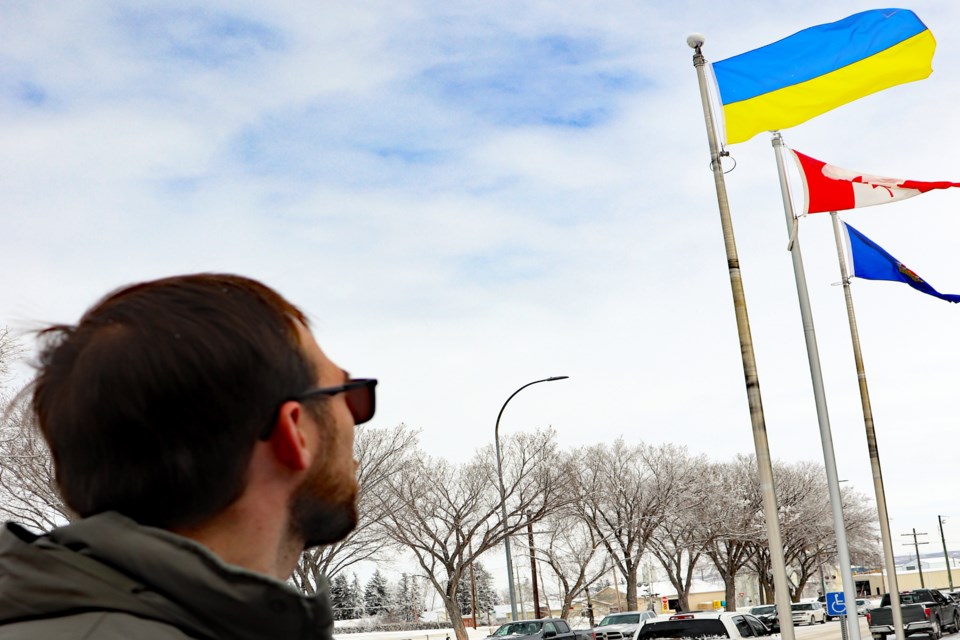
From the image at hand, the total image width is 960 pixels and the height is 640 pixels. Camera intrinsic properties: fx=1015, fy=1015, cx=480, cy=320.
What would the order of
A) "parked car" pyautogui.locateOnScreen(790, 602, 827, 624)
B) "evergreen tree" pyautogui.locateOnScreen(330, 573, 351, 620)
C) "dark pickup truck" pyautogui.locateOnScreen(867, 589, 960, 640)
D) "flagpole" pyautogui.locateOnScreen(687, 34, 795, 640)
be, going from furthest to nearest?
"evergreen tree" pyautogui.locateOnScreen(330, 573, 351, 620)
"parked car" pyautogui.locateOnScreen(790, 602, 827, 624)
"dark pickup truck" pyautogui.locateOnScreen(867, 589, 960, 640)
"flagpole" pyautogui.locateOnScreen(687, 34, 795, 640)

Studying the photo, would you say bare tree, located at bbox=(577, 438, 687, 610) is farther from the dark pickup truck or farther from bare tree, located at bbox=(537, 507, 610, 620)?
the dark pickup truck

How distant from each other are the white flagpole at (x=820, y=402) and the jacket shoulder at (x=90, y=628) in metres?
12.7

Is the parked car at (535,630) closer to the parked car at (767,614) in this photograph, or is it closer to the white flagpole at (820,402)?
the white flagpole at (820,402)

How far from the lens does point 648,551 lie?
197 feet

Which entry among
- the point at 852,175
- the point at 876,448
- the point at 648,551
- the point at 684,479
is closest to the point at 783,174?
the point at 852,175

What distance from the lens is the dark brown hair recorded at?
4.96 feet

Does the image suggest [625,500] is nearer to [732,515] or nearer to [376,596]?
[732,515]

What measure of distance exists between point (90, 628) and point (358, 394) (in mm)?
671

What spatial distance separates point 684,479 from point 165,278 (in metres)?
56.0

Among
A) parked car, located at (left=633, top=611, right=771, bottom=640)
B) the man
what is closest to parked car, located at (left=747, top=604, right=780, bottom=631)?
parked car, located at (left=633, top=611, right=771, bottom=640)

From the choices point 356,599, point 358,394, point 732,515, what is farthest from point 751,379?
point 356,599

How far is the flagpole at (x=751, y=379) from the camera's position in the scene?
1095cm

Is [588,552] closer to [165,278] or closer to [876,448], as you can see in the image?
[876,448]

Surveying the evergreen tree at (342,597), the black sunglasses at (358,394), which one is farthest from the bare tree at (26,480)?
the evergreen tree at (342,597)
